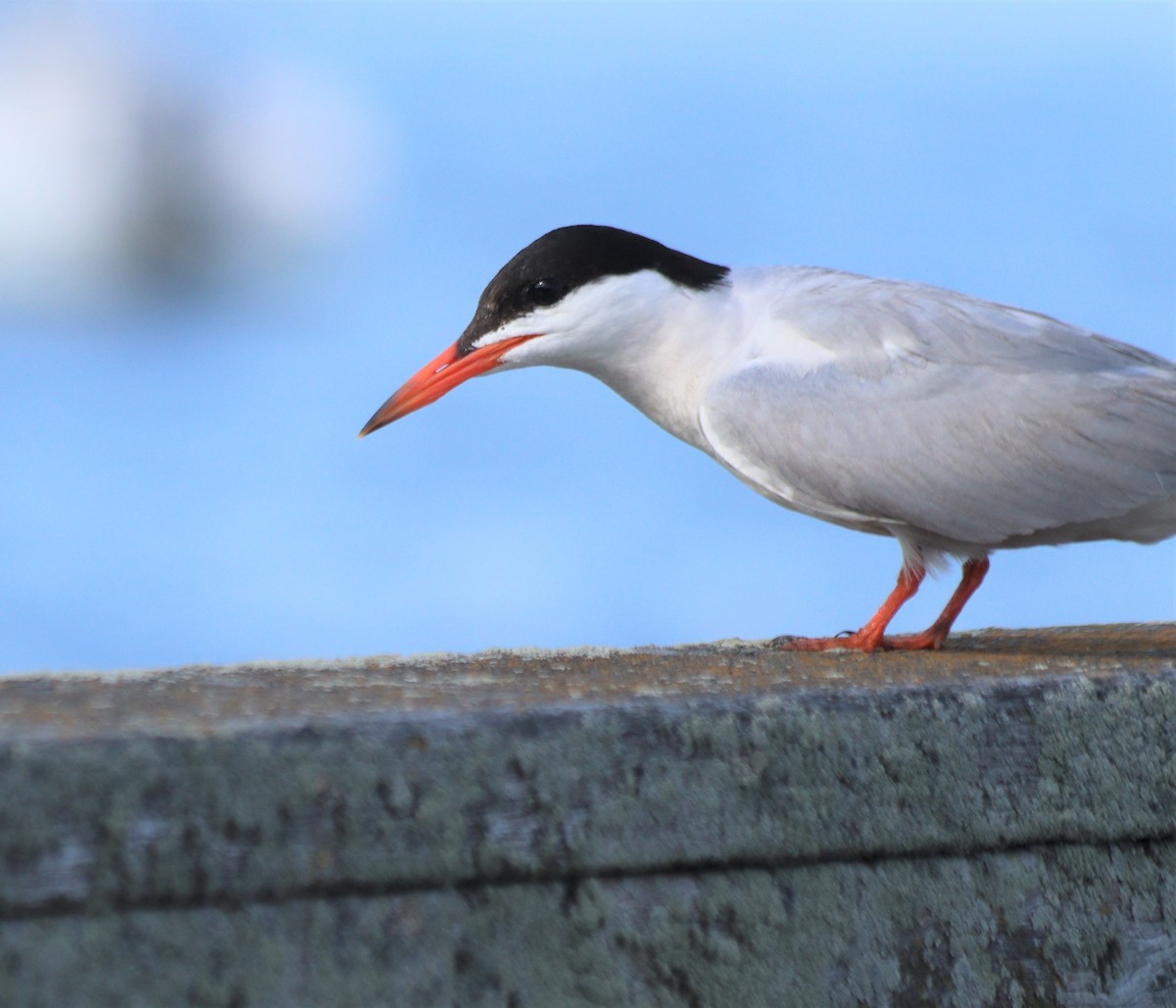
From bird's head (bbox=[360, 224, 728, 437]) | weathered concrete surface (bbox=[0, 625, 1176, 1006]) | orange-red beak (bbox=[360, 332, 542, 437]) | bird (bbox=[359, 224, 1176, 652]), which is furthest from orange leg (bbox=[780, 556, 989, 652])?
orange-red beak (bbox=[360, 332, 542, 437])

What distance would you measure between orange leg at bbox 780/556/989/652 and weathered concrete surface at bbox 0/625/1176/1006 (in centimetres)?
83

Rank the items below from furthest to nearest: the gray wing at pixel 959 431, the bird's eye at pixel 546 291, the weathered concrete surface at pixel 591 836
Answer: the bird's eye at pixel 546 291, the gray wing at pixel 959 431, the weathered concrete surface at pixel 591 836

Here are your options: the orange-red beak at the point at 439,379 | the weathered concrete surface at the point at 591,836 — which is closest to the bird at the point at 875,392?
the orange-red beak at the point at 439,379

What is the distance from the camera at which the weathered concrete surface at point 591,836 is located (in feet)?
6.46

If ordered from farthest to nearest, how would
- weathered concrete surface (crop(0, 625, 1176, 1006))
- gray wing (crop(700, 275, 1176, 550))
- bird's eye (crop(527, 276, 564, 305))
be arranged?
bird's eye (crop(527, 276, 564, 305))
gray wing (crop(700, 275, 1176, 550))
weathered concrete surface (crop(0, 625, 1176, 1006))

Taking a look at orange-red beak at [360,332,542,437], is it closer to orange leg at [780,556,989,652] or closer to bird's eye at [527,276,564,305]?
bird's eye at [527,276,564,305]

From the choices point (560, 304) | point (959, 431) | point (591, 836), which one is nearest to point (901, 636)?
point (959, 431)

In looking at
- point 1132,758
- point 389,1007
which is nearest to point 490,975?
point 389,1007

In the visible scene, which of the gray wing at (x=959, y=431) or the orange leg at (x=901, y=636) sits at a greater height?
the gray wing at (x=959, y=431)

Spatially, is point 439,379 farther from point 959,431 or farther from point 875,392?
point 959,431

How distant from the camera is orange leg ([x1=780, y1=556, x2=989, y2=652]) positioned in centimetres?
378

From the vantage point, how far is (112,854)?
1.95m

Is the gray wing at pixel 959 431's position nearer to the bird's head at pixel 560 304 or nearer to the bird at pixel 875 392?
the bird at pixel 875 392

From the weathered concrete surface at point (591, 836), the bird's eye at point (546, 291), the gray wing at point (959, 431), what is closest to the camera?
the weathered concrete surface at point (591, 836)
